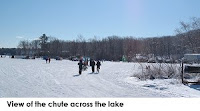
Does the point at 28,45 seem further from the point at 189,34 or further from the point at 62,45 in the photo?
the point at 189,34

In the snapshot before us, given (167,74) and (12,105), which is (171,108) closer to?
(12,105)

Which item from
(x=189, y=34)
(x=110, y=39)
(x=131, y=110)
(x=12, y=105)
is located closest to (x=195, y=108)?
(x=131, y=110)

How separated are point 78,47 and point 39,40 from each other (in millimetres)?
26852

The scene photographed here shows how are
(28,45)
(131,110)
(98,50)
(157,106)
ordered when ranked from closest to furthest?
(131,110)
(157,106)
(98,50)
(28,45)

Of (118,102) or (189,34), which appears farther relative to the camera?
(189,34)

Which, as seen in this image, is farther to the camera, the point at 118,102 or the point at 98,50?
the point at 98,50

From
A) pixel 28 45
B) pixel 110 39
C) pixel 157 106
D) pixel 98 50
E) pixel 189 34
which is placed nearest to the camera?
pixel 157 106

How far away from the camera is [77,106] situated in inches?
359

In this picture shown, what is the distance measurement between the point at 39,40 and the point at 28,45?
66.7ft

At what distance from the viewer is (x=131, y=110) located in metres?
8.77

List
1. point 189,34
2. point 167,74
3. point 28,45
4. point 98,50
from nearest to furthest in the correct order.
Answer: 1. point 167,74
2. point 189,34
3. point 98,50
4. point 28,45

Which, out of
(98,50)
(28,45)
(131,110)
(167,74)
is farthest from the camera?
(28,45)

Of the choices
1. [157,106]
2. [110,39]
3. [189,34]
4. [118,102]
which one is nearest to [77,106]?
[118,102]

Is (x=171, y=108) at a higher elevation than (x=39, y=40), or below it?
below
